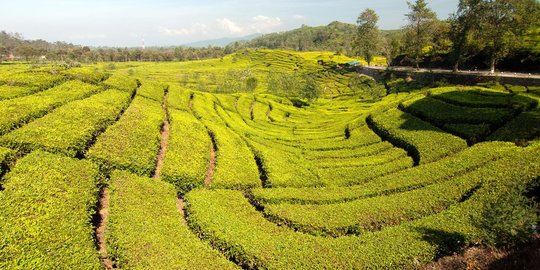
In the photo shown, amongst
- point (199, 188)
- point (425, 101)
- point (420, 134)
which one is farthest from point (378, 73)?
point (199, 188)

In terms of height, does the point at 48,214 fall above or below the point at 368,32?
below

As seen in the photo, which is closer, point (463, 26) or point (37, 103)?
point (37, 103)

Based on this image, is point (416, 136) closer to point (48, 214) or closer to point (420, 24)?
point (48, 214)

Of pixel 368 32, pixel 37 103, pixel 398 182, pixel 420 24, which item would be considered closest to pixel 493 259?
pixel 398 182

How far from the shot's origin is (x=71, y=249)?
Result: 16203 mm

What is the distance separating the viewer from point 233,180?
27656 mm

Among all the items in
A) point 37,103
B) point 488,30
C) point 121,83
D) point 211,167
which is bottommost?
point 211,167

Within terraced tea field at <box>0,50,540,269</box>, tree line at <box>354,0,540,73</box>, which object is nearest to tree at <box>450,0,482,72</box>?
tree line at <box>354,0,540,73</box>

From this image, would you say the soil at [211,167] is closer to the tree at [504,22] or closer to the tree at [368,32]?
the tree at [504,22]

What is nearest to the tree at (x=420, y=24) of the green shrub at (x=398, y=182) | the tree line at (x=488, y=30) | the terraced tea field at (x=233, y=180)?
the tree line at (x=488, y=30)

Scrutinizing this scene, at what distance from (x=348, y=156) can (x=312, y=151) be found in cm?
451

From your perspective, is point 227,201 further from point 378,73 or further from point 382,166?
point 378,73

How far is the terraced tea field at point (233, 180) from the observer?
1762cm

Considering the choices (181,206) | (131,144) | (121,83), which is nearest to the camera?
(181,206)
